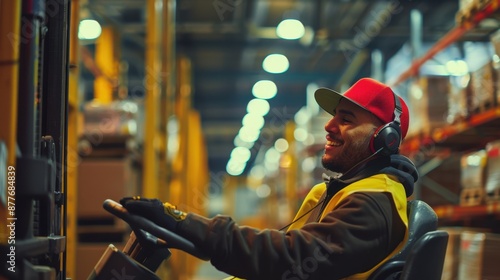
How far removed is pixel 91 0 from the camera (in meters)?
11.9

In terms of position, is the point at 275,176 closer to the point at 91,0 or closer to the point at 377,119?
the point at 91,0

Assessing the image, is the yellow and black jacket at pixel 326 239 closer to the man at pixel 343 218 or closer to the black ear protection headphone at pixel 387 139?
the man at pixel 343 218

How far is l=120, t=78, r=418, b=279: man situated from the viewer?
2.37 meters

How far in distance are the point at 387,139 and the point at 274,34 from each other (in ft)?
35.7

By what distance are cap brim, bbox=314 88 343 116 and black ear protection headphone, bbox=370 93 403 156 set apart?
282 millimetres

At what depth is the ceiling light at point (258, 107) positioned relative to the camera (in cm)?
2253

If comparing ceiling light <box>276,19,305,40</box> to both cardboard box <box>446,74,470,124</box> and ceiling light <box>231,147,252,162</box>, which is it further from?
ceiling light <box>231,147,252,162</box>

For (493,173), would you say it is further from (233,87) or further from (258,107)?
(258,107)

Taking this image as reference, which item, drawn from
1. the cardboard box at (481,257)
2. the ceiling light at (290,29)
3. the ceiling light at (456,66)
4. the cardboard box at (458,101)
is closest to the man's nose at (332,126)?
the cardboard box at (481,257)

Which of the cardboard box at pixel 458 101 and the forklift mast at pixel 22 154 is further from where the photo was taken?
the cardboard box at pixel 458 101

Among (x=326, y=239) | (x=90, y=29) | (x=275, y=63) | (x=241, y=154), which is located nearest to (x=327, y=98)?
(x=326, y=239)

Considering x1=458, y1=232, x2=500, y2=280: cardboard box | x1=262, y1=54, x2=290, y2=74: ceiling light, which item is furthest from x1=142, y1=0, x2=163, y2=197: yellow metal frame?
x1=262, y1=54, x2=290, y2=74: ceiling light

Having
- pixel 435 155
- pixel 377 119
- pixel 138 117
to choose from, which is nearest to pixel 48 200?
pixel 377 119

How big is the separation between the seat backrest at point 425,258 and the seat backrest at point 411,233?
94 millimetres
